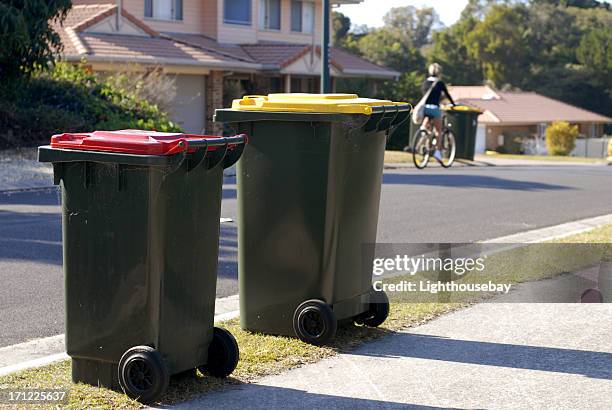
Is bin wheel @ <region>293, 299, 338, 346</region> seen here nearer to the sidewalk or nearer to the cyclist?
the sidewalk

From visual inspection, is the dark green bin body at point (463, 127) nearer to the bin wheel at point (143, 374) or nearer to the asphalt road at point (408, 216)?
the asphalt road at point (408, 216)

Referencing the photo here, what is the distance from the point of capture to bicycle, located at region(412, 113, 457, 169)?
21.8 m

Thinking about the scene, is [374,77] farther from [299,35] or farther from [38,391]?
[38,391]

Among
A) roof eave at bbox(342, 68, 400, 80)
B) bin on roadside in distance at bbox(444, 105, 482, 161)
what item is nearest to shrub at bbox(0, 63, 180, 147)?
bin on roadside in distance at bbox(444, 105, 482, 161)

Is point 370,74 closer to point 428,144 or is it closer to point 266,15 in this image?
point 266,15

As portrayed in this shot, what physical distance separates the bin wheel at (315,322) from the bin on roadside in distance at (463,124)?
20020mm

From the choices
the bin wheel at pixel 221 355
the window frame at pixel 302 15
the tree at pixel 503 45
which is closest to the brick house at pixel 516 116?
the tree at pixel 503 45

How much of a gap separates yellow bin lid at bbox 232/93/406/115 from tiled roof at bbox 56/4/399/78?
22.1 meters

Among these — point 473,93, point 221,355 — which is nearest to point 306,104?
point 221,355

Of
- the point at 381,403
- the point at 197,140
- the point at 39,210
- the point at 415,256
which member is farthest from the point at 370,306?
the point at 39,210

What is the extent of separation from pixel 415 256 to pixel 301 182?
403 cm

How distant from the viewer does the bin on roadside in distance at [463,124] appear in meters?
26.2

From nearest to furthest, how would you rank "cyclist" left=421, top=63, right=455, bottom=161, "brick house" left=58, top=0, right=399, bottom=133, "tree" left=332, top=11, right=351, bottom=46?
1. "cyclist" left=421, top=63, right=455, bottom=161
2. "brick house" left=58, top=0, right=399, bottom=133
3. "tree" left=332, top=11, right=351, bottom=46

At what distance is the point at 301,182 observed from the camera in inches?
258
